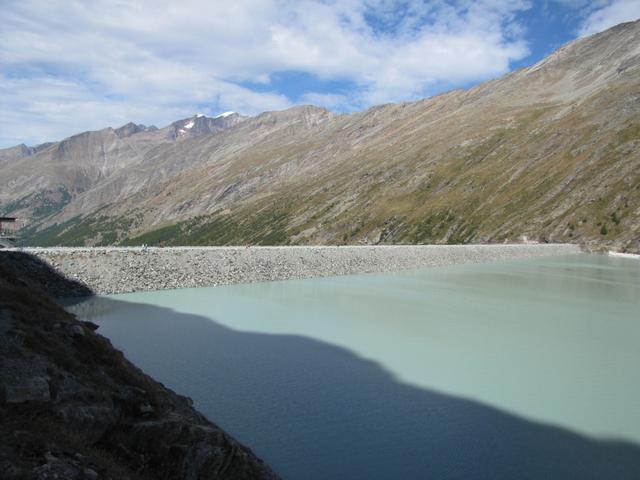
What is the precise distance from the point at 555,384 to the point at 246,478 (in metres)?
16.2

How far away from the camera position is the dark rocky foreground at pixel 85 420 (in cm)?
838

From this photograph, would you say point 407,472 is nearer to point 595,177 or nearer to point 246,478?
point 246,478

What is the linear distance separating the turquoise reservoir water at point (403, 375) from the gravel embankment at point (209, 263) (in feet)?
10.2

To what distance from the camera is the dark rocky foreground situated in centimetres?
838

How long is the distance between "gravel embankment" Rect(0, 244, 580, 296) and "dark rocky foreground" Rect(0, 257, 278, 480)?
30.2m

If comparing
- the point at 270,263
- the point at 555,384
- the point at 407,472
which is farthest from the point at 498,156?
the point at 407,472

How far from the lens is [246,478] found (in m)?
10.8

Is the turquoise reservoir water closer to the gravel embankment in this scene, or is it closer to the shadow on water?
the shadow on water

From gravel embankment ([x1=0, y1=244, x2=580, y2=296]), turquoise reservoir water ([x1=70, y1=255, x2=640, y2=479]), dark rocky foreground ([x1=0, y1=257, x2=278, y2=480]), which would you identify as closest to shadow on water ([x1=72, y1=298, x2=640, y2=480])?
turquoise reservoir water ([x1=70, y1=255, x2=640, y2=479])

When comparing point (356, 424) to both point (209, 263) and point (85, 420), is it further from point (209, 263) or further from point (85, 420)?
point (209, 263)

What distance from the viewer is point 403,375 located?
22734mm

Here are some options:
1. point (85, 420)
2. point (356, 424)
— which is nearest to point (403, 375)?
point (356, 424)

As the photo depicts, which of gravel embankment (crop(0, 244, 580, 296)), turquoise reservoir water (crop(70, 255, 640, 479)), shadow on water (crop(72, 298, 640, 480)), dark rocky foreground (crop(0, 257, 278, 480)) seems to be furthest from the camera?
gravel embankment (crop(0, 244, 580, 296))

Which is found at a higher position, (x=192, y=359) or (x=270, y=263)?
(x=270, y=263)
